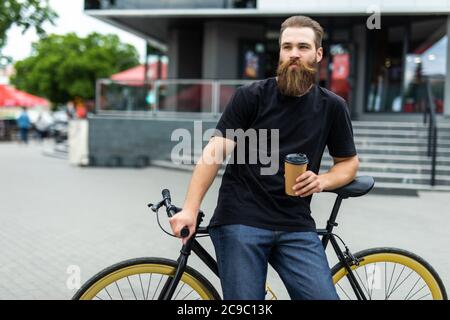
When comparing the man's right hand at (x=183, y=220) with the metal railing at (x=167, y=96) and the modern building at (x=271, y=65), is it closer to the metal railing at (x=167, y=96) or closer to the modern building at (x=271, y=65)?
the modern building at (x=271, y=65)

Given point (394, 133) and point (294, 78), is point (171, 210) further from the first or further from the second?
point (394, 133)

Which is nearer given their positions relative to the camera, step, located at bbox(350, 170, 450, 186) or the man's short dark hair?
the man's short dark hair

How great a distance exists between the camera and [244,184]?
2.45 m

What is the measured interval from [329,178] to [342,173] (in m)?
0.11

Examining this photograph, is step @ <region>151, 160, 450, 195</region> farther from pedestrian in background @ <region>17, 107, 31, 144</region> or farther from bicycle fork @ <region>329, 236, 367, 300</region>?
pedestrian in background @ <region>17, 107, 31, 144</region>

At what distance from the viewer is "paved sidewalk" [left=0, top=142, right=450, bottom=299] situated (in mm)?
5184

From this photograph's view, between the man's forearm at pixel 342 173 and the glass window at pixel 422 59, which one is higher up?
the glass window at pixel 422 59

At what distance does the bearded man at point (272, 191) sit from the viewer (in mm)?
2375

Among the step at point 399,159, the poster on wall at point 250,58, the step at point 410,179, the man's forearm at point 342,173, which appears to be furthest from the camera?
the poster on wall at point 250,58

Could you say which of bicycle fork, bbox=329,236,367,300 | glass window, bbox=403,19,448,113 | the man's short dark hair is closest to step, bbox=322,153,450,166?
glass window, bbox=403,19,448,113

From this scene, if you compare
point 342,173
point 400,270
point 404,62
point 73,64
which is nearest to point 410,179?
point 404,62

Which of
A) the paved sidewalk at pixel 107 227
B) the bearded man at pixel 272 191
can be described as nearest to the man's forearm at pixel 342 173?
the bearded man at pixel 272 191

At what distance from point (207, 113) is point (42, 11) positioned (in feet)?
15.6
